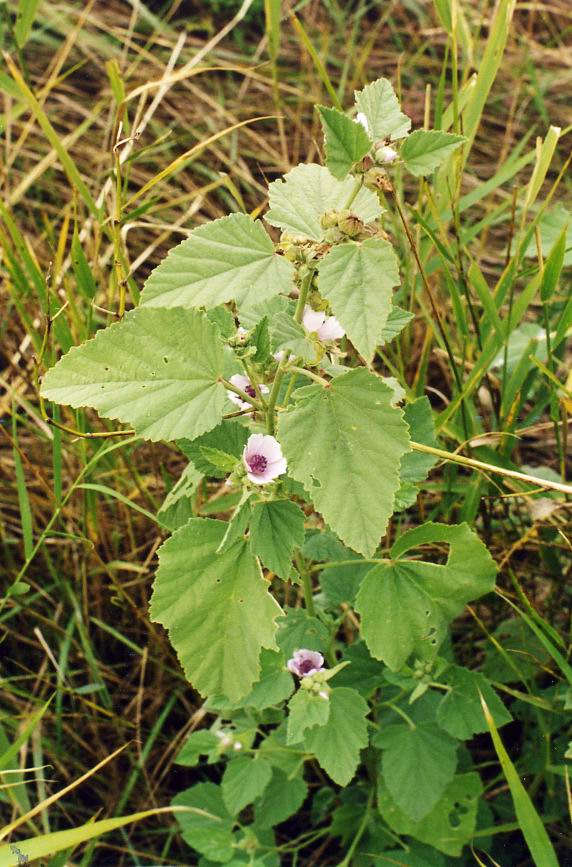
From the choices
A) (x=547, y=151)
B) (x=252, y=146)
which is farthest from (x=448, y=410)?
(x=252, y=146)

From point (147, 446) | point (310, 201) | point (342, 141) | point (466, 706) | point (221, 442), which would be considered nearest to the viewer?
point (342, 141)

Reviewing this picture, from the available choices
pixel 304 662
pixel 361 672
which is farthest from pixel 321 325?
pixel 361 672

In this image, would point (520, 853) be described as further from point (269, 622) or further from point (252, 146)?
point (252, 146)

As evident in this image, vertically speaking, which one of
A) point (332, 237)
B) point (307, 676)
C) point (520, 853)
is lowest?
point (520, 853)

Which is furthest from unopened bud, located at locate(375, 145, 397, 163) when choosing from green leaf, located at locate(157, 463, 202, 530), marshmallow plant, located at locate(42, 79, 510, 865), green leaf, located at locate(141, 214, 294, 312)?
green leaf, located at locate(157, 463, 202, 530)

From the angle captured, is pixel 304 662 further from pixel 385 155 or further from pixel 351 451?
pixel 385 155

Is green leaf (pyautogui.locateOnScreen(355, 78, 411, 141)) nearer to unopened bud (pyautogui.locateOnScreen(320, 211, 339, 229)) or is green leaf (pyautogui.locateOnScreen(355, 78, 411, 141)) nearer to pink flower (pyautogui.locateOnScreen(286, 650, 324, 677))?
unopened bud (pyautogui.locateOnScreen(320, 211, 339, 229))
